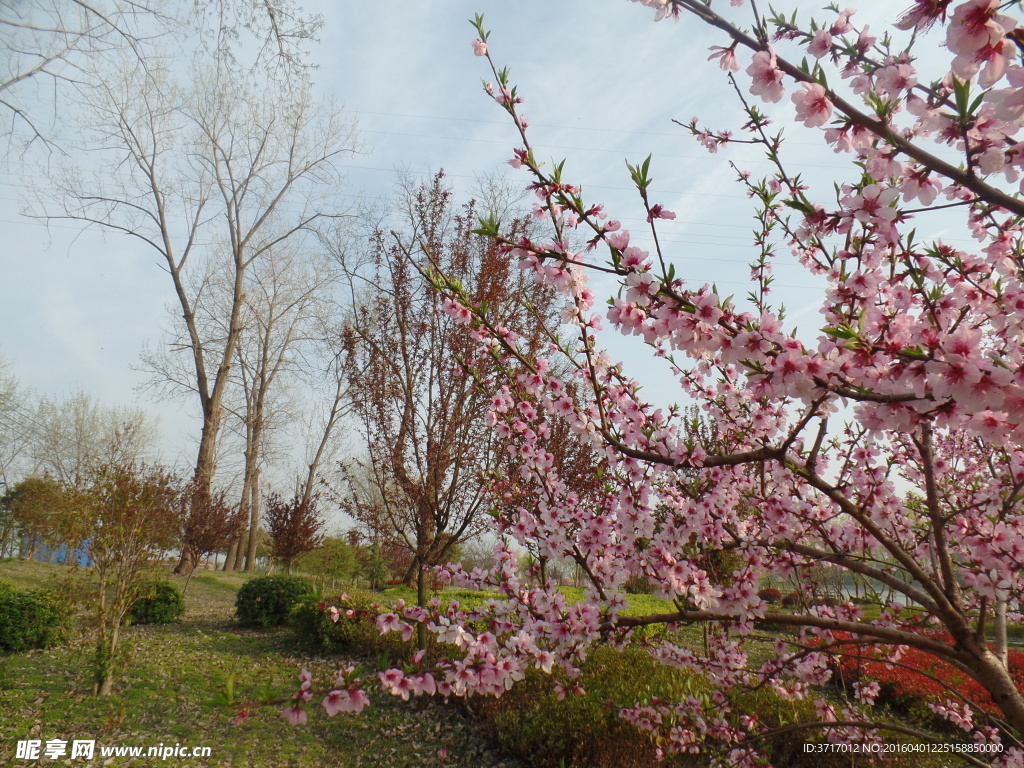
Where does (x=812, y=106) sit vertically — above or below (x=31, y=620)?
above

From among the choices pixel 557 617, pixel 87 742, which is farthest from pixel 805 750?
pixel 87 742

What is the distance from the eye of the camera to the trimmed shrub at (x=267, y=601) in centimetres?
926

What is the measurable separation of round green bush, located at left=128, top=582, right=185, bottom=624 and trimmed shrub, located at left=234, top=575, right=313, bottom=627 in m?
1.18

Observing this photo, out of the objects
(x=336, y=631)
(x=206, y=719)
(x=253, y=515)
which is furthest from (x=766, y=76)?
(x=253, y=515)

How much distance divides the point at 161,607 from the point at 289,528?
4.41 meters

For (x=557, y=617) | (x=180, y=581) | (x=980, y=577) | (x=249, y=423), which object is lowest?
(x=180, y=581)

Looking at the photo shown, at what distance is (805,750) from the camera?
4.26 m

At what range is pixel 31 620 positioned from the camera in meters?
6.82

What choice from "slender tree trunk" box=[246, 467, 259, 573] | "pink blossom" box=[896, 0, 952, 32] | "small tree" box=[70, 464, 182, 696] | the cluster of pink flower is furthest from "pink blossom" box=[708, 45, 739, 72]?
"slender tree trunk" box=[246, 467, 259, 573]

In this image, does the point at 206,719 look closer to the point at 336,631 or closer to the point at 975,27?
the point at 336,631

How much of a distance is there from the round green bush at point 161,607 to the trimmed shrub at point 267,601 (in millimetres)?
1179

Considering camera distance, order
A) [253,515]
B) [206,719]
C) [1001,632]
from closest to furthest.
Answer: [1001,632] → [206,719] → [253,515]

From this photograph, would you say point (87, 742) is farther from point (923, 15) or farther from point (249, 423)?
point (249, 423)

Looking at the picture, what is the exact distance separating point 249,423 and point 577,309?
1970cm
